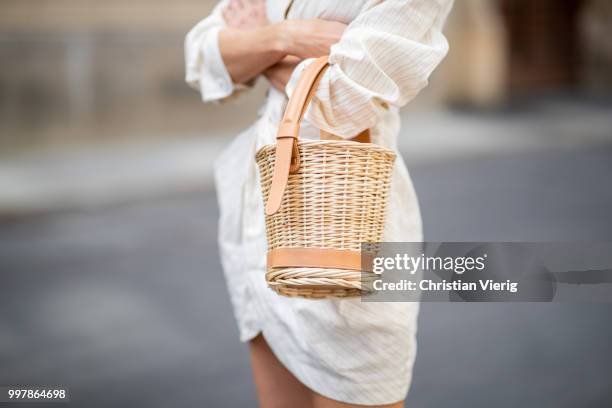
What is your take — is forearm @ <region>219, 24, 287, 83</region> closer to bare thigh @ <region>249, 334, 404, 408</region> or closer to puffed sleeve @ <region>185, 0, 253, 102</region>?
puffed sleeve @ <region>185, 0, 253, 102</region>

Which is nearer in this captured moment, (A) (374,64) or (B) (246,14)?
(A) (374,64)

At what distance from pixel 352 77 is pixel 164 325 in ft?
11.6

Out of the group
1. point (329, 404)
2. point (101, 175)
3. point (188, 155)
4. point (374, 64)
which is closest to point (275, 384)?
point (329, 404)

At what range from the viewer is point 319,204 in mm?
1446

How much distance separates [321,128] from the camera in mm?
1551

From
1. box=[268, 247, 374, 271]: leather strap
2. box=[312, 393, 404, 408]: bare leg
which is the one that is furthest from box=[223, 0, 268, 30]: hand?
box=[312, 393, 404, 408]: bare leg

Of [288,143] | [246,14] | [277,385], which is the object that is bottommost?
[277,385]

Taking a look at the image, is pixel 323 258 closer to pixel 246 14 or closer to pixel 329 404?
pixel 329 404

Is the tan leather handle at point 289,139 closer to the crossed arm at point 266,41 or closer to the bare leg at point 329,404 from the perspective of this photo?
the crossed arm at point 266,41

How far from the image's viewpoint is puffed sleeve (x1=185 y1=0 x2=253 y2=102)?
2.01m

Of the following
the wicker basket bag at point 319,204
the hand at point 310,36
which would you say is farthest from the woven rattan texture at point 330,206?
the hand at point 310,36

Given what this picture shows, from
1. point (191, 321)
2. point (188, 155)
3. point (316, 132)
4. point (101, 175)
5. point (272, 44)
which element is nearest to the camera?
point (316, 132)

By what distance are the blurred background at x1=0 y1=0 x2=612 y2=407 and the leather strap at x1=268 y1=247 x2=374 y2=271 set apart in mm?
2478

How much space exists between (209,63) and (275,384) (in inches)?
32.6
